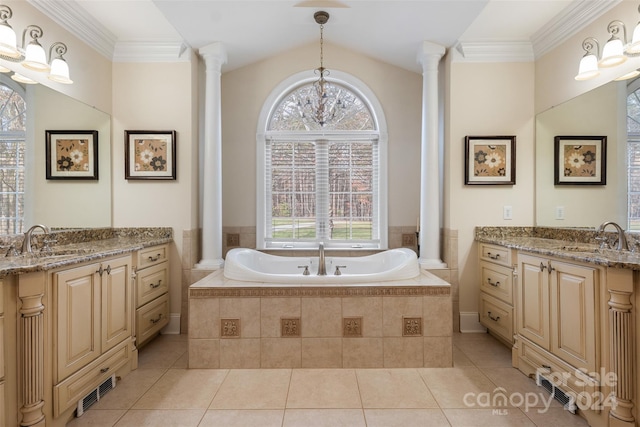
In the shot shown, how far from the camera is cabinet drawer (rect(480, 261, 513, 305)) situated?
2564 millimetres

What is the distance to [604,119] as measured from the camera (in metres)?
2.35

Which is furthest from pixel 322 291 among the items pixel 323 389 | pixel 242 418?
pixel 242 418

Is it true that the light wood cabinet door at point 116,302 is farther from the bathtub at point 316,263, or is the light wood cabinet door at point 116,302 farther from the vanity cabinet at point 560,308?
the vanity cabinet at point 560,308

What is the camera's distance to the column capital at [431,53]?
10.0ft

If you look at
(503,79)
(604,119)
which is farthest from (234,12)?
(604,119)

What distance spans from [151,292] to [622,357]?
3.04 m

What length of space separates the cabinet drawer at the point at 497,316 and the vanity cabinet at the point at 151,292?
2875 mm

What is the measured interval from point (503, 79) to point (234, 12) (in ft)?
8.18

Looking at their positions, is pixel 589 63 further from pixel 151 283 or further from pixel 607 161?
pixel 151 283

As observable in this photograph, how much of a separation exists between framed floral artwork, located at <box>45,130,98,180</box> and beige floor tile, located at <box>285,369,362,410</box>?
2.33 m

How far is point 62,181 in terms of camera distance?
253 cm

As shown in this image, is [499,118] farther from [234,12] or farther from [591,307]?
[234,12]

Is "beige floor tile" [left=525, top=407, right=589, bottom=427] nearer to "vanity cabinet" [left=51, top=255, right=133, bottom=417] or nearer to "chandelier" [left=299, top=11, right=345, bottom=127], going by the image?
"chandelier" [left=299, top=11, right=345, bottom=127]

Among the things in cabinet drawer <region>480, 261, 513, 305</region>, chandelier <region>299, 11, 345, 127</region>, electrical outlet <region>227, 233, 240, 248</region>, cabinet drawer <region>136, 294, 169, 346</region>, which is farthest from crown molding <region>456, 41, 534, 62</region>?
cabinet drawer <region>136, 294, 169, 346</region>
